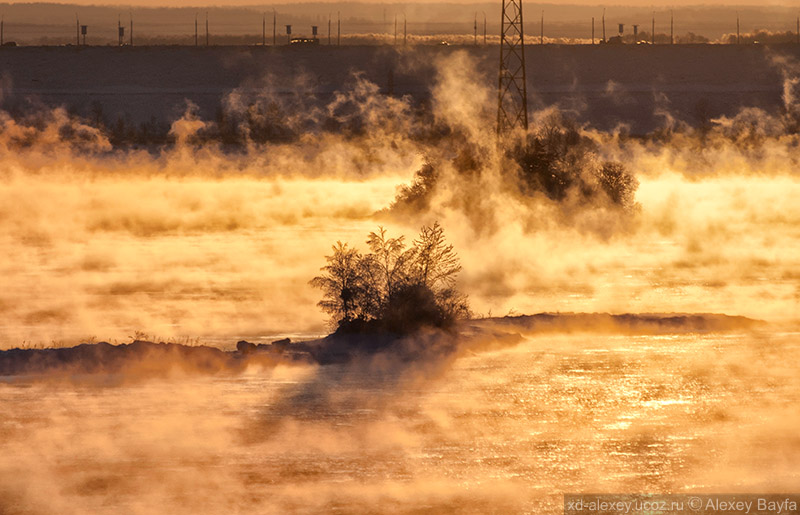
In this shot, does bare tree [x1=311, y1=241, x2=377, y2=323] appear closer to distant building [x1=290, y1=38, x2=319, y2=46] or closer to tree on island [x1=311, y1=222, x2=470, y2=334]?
tree on island [x1=311, y1=222, x2=470, y2=334]

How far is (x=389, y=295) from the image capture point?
19984 millimetres

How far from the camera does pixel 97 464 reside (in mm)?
12547

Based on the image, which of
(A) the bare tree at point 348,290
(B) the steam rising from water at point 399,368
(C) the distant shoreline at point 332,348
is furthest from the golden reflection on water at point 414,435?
(A) the bare tree at point 348,290

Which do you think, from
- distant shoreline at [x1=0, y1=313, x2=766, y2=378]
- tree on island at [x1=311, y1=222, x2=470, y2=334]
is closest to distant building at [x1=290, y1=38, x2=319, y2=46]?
tree on island at [x1=311, y1=222, x2=470, y2=334]

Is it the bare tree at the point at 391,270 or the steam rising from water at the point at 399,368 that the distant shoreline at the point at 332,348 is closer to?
the steam rising from water at the point at 399,368

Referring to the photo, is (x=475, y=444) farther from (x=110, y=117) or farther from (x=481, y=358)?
(x=110, y=117)

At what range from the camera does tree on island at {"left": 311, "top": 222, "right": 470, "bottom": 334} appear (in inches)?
768

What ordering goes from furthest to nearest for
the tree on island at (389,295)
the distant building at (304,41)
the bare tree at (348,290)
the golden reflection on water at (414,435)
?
the distant building at (304,41), the bare tree at (348,290), the tree on island at (389,295), the golden reflection on water at (414,435)

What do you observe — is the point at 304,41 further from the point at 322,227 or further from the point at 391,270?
the point at 391,270

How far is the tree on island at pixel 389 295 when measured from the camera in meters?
19.5

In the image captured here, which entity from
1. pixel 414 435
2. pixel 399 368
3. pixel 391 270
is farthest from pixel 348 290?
pixel 414 435

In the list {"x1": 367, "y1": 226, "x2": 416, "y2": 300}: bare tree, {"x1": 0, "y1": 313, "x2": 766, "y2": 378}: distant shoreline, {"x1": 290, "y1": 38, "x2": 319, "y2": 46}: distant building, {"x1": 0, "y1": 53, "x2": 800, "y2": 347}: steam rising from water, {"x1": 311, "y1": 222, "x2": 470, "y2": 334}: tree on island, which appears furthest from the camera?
{"x1": 290, "y1": 38, "x2": 319, "y2": 46}: distant building

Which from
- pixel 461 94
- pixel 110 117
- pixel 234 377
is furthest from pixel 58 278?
pixel 461 94

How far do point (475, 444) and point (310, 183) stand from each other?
38656mm
